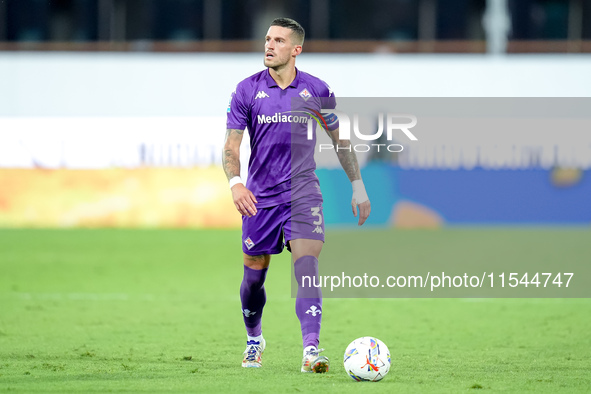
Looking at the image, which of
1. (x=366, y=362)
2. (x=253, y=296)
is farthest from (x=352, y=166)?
(x=366, y=362)

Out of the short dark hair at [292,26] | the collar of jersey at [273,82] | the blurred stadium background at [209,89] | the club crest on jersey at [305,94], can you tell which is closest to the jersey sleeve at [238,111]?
the collar of jersey at [273,82]

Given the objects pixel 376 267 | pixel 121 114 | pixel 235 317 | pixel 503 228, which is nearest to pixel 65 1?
pixel 121 114

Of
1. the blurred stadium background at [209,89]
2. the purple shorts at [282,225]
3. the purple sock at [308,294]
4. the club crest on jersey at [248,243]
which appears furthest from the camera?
the blurred stadium background at [209,89]

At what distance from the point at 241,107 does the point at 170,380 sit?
188 cm

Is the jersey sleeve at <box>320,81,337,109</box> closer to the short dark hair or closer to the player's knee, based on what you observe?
the short dark hair

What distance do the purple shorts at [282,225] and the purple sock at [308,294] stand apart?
7.3 inches

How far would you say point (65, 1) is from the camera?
94.7ft

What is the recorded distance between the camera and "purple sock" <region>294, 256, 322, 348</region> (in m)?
6.04

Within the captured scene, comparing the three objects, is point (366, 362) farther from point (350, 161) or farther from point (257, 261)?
point (350, 161)

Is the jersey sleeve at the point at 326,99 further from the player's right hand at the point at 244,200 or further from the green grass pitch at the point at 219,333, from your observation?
the green grass pitch at the point at 219,333

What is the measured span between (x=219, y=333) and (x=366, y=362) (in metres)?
2.99

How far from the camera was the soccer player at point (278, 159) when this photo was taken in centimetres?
619

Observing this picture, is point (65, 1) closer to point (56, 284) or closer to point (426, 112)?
point (426, 112)

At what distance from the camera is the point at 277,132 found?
6.27 m
